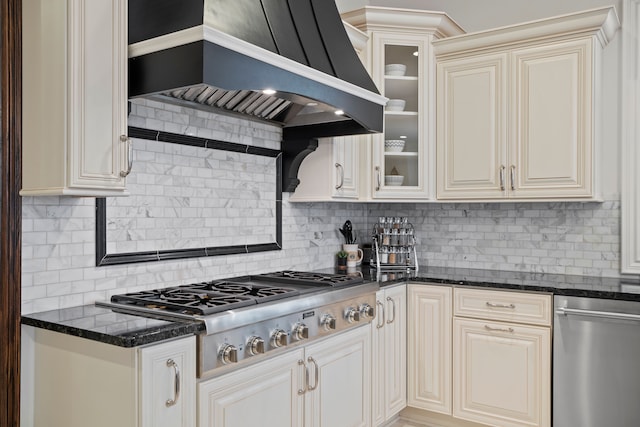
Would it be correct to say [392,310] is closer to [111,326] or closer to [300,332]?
[300,332]

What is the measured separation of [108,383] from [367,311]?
4.73ft

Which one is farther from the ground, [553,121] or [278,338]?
[553,121]

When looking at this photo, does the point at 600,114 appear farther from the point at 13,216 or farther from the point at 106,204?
the point at 13,216

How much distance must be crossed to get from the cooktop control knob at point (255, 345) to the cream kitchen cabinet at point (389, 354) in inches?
39.7

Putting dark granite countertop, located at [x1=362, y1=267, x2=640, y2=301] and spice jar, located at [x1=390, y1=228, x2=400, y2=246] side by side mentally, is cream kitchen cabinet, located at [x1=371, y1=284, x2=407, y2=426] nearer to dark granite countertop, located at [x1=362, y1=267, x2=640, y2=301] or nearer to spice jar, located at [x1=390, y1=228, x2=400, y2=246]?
dark granite countertop, located at [x1=362, y1=267, x2=640, y2=301]

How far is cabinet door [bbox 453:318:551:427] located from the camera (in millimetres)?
2852

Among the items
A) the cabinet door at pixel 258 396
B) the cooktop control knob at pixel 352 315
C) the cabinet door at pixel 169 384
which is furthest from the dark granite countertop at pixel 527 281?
the cabinet door at pixel 169 384

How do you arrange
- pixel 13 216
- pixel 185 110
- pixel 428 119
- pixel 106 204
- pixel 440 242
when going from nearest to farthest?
pixel 13 216, pixel 106 204, pixel 185 110, pixel 428 119, pixel 440 242

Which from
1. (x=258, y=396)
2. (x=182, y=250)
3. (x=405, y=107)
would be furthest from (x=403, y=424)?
(x=405, y=107)

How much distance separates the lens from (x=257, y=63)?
2021 mm

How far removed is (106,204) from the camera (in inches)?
87.8

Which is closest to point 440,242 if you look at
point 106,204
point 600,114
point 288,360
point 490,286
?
point 490,286

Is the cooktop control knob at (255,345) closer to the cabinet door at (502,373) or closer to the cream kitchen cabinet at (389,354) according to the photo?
the cream kitchen cabinet at (389,354)

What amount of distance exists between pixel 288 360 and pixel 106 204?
1.02 m
